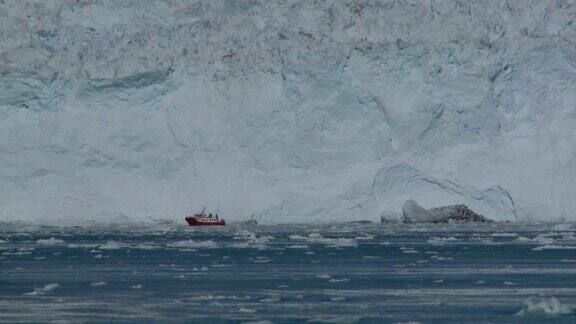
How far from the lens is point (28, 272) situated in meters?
14.6

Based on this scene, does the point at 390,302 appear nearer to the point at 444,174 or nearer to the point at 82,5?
the point at 444,174

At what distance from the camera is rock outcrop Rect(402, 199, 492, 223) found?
2566 cm

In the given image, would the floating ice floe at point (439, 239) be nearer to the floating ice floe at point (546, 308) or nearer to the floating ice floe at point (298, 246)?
the floating ice floe at point (298, 246)

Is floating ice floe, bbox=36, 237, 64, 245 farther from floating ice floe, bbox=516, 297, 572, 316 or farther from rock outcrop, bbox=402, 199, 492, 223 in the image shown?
floating ice floe, bbox=516, 297, 572, 316

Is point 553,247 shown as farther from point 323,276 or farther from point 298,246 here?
point 323,276

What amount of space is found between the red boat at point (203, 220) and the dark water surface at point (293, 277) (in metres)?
2.48

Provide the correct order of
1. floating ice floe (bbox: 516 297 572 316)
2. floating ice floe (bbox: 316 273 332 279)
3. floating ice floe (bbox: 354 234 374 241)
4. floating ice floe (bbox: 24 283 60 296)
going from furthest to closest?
1. floating ice floe (bbox: 354 234 374 241)
2. floating ice floe (bbox: 316 273 332 279)
3. floating ice floe (bbox: 24 283 60 296)
4. floating ice floe (bbox: 516 297 572 316)

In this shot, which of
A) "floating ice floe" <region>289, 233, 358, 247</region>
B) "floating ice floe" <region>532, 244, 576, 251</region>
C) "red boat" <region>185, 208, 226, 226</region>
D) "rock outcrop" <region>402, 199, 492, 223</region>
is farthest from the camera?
"red boat" <region>185, 208, 226, 226</region>

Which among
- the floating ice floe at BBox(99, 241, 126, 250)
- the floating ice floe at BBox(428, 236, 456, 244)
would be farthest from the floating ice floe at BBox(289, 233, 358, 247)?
the floating ice floe at BBox(99, 241, 126, 250)

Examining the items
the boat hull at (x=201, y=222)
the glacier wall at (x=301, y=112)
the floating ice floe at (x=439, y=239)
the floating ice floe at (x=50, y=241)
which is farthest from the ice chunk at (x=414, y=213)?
the floating ice floe at (x=50, y=241)

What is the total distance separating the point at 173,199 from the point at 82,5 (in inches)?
204

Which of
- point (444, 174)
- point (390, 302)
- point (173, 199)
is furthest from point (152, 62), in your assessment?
point (390, 302)

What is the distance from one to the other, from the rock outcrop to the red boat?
4464 millimetres

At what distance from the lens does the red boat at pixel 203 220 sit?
26500mm
